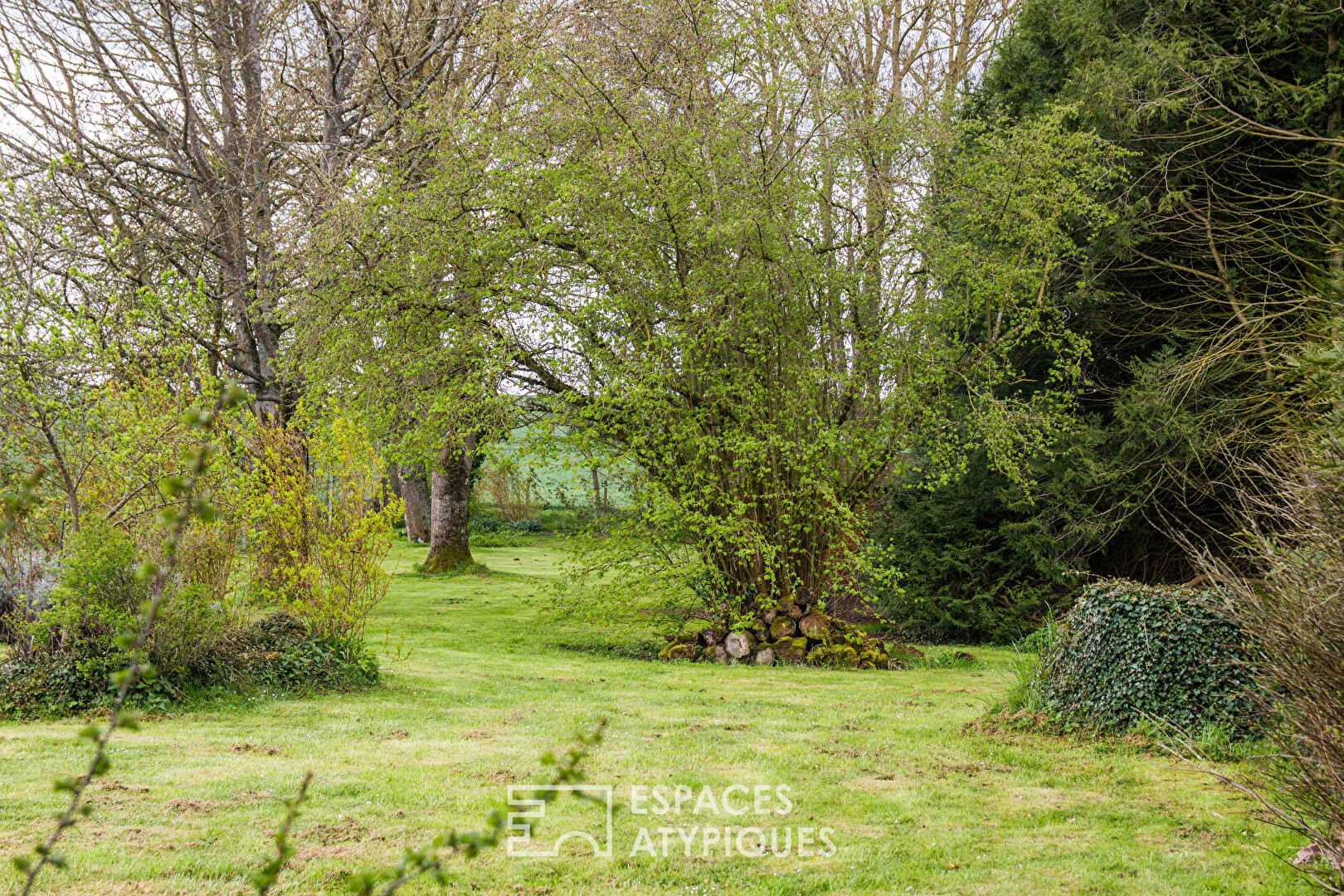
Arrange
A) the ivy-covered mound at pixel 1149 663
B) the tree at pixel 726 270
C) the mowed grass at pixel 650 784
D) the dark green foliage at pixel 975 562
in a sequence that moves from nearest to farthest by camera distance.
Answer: the mowed grass at pixel 650 784, the ivy-covered mound at pixel 1149 663, the tree at pixel 726 270, the dark green foliage at pixel 975 562

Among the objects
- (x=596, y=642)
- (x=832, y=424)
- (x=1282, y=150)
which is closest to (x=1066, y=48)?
(x=1282, y=150)

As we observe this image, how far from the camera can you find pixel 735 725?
7.94 meters

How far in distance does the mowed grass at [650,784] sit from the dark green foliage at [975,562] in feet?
17.2

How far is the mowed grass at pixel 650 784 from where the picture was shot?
14.9 feet

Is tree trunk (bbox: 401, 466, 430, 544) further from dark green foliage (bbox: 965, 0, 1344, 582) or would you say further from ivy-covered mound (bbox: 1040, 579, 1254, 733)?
ivy-covered mound (bbox: 1040, 579, 1254, 733)

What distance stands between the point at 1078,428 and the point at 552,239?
293 inches

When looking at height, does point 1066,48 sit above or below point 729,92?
above

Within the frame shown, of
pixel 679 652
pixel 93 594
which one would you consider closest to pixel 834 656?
pixel 679 652

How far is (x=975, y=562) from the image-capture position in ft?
49.2

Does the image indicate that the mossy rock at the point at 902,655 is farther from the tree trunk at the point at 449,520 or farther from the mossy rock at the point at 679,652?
the tree trunk at the point at 449,520

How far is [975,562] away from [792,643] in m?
3.98

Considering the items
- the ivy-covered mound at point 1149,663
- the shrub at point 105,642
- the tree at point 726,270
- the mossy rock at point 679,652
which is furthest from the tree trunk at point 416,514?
the ivy-covered mound at point 1149,663

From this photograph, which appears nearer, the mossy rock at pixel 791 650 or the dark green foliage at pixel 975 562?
the mossy rock at pixel 791 650

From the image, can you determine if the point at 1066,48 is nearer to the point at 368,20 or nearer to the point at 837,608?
the point at 837,608
